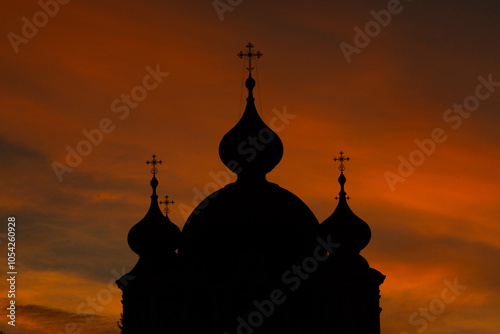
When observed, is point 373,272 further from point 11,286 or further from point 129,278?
point 11,286

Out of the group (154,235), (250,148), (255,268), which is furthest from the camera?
(154,235)

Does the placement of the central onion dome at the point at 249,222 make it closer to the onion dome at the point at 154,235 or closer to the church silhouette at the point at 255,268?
the church silhouette at the point at 255,268

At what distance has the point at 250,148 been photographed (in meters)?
90.2

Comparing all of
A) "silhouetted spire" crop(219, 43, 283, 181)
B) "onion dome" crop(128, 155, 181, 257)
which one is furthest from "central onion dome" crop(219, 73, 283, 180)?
"onion dome" crop(128, 155, 181, 257)

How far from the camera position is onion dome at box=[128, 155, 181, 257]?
92688 mm

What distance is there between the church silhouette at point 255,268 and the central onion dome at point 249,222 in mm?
36

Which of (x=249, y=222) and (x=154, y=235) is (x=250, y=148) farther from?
(x=154, y=235)

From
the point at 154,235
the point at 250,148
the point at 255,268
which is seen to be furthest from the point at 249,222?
the point at 154,235

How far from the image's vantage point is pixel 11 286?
8081 cm

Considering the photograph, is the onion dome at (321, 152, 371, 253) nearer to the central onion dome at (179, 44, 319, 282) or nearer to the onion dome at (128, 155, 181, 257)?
the central onion dome at (179, 44, 319, 282)

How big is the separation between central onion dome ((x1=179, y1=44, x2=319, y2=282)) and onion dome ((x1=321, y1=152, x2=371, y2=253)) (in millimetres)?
2202

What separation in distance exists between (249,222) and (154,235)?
5837mm

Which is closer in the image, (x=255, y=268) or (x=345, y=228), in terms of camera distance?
(x=255, y=268)

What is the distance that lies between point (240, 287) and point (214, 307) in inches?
49.6
